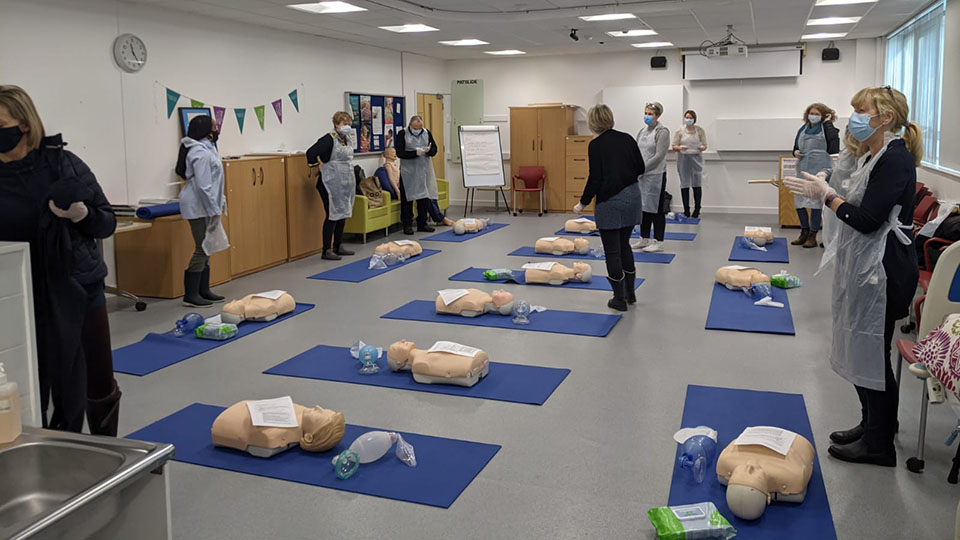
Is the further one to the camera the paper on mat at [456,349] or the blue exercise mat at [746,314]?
the blue exercise mat at [746,314]

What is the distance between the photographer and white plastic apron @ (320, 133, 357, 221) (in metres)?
8.30

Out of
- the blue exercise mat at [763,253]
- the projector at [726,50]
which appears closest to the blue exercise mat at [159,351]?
the blue exercise mat at [763,253]

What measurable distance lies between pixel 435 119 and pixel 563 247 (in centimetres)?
518

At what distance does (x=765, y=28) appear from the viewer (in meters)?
9.57

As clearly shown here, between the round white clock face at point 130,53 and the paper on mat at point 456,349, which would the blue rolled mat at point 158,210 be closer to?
the round white clock face at point 130,53

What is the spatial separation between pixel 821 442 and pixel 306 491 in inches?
88.9

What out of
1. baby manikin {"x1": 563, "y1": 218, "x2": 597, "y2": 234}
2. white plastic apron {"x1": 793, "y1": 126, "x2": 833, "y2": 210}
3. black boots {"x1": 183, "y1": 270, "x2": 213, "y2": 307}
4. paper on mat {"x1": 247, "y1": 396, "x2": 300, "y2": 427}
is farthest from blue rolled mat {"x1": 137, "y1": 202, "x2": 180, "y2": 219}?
white plastic apron {"x1": 793, "y1": 126, "x2": 833, "y2": 210}

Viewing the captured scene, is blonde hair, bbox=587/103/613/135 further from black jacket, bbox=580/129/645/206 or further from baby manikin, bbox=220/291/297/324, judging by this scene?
baby manikin, bbox=220/291/297/324

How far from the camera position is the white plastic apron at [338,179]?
27.2 ft

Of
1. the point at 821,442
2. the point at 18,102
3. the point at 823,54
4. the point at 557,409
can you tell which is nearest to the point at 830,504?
the point at 821,442

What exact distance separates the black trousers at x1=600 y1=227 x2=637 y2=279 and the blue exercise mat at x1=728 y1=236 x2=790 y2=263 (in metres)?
2.52

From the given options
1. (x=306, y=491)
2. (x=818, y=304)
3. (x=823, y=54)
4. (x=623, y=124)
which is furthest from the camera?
(x=623, y=124)

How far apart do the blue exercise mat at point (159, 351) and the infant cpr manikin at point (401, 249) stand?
8.61ft

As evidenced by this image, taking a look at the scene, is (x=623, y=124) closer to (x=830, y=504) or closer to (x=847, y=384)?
(x=847, y=384)
